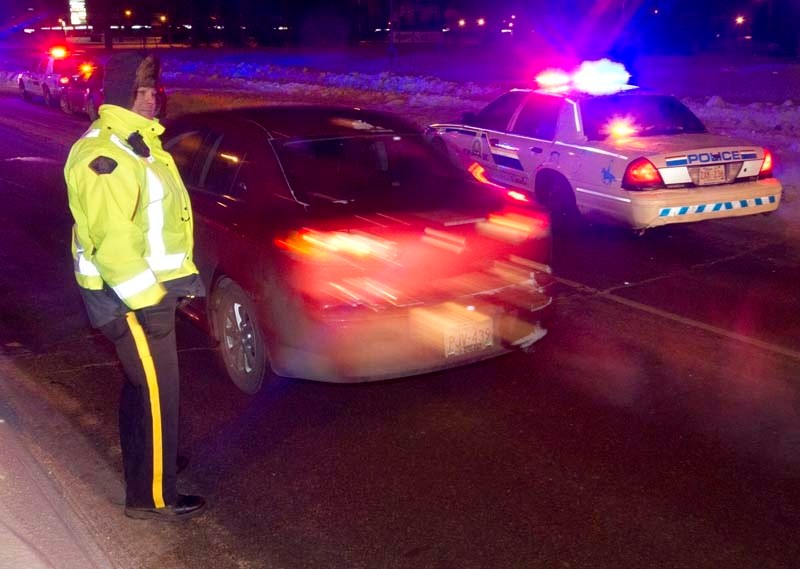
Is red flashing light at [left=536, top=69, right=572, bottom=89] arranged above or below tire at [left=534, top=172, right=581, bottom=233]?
above

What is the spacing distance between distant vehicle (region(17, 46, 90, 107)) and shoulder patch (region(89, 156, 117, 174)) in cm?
2184

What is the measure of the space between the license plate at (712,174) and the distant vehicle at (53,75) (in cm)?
1946

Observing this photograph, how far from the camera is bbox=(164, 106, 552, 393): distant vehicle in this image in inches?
167

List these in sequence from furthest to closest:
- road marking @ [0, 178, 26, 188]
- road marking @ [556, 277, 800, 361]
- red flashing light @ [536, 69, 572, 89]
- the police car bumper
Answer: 1. road marking @ [0, 178, 26, 188]
2. red flashing light @ [536, 69, 572, 89]
3. the police car bumper
4. road marking @ [556, 277, 800, 361]

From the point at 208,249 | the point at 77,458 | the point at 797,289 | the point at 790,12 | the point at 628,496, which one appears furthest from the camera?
the point at 790,12

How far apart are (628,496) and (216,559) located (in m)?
1.80

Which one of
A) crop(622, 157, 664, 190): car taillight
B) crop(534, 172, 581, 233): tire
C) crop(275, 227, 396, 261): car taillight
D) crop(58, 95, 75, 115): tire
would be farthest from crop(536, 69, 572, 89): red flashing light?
crop(58, 95, 75, 115): tire

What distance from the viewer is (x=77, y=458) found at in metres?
4.19

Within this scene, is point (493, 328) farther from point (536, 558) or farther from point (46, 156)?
point (46, 156)

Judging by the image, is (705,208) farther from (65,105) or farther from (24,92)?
(24,92)

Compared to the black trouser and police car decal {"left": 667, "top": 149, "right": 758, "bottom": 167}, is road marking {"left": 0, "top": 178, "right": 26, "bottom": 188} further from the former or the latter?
the black trouser

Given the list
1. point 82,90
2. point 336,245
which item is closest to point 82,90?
point 82,90

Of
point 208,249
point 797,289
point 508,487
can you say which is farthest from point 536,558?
point 797,289

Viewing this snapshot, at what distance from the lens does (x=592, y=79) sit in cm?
984
